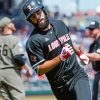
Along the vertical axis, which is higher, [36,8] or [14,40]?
[36,8]

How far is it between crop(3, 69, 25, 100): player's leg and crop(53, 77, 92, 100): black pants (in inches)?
93.7

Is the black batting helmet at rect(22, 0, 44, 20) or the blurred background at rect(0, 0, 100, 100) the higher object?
the black batting helmet at rect(22, 0, 44, 20)

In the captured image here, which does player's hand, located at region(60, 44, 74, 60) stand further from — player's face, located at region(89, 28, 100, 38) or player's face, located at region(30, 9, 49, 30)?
player's face, located at region(89, 28, 100, 38)

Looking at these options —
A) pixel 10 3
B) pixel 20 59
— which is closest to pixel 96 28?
pixel 20 59

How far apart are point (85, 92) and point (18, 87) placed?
2.77 m

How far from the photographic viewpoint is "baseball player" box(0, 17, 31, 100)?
27.6ft

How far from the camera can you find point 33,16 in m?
5.98

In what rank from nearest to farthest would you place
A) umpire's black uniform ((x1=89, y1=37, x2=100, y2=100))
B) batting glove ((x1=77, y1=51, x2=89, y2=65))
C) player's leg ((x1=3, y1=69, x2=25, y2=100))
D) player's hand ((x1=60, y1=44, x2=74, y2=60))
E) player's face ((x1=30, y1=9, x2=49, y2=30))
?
player's hand ((x1=60, y1=44, x2=74, y2=60))
player's face ((x1=30, y1=9, x2=49, y2=30))
batting glove ((x1=77, y1=51, x2=89, y2=65))
umpire's black uniform ((x1=89, y1=37, x2=100, y2=100))
player's leg ((x1=3, y1=69, x2=25, y2=100))

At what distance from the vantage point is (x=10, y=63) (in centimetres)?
852

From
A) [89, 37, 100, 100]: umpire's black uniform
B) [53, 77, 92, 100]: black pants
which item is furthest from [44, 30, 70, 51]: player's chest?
[89, 37, 100, 100]: umpire's black uniform

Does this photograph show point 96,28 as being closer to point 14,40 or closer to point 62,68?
point 14,40

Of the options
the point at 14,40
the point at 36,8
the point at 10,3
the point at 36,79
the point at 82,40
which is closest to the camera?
the point at 36,8

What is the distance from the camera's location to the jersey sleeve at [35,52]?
597 centimetres

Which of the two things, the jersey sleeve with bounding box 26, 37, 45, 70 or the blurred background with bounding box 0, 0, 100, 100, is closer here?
the jersey sleeve with bounding box 26, 37, 45, 70
